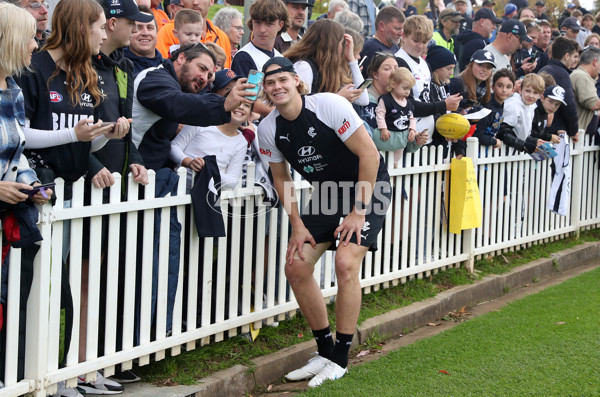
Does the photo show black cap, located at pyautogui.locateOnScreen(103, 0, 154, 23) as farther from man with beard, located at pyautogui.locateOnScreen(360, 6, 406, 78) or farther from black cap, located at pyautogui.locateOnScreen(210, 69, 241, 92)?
man with beard, located at pyautogui.locateOnScreen(360, 6, 406, 78)

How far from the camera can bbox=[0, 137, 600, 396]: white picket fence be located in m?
4.46

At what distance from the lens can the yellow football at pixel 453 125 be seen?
302 inches

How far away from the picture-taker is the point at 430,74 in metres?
8.34

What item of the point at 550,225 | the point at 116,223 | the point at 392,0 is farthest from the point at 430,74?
the point at 392,0

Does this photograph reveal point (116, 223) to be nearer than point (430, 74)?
Yes

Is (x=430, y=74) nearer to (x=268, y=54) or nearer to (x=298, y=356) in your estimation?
(x=268, y=54)

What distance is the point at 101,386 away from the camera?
4945mm

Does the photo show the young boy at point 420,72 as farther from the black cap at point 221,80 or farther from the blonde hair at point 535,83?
the black cap at point 221,80

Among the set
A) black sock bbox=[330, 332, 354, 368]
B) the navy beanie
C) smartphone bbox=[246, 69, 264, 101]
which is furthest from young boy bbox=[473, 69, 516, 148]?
smartphone bbox=[246, 69, 264, 101]

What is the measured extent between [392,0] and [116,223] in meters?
14.0

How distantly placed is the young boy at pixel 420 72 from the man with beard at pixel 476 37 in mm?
3274

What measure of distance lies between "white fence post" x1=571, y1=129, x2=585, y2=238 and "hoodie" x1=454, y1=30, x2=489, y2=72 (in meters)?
2.09

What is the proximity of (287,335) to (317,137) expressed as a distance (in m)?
1.70

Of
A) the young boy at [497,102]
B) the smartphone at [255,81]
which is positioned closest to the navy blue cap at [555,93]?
the young boy at [497,102]
